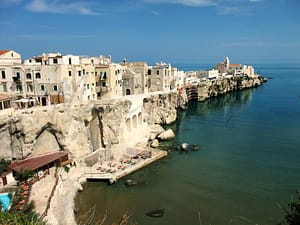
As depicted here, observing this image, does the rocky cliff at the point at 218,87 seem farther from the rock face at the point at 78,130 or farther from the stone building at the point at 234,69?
the rock face at the point at 78,130

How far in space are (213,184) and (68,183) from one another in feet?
43.9

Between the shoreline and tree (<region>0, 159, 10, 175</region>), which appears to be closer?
the shoreline

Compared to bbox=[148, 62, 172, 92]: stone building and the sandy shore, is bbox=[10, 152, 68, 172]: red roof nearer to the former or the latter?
the sandy shore

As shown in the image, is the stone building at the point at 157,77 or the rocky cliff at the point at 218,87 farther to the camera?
→ the rocky cliff at the point at 218,87

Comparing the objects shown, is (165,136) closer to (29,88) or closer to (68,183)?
(68,183)

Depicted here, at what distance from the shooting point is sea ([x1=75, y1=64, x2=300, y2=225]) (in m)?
20.5

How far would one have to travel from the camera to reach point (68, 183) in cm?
2467

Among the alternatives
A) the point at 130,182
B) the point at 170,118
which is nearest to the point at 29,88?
the point at 130,182

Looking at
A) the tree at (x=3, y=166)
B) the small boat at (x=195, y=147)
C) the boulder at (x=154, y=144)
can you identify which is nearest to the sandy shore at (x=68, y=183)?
the boulder at (x=154, y=144)

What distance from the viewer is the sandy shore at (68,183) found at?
62.1 ft

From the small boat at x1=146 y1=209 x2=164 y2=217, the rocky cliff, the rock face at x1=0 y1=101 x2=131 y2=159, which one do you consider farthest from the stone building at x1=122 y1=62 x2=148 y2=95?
the small boat at x1=146 y1=209 x2=164 y2=217

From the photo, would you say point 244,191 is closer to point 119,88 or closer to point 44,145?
point 44,145

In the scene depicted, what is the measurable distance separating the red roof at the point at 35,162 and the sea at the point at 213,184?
4.66 metres

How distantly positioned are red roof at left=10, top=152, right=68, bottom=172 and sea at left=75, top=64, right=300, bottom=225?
183 inches
